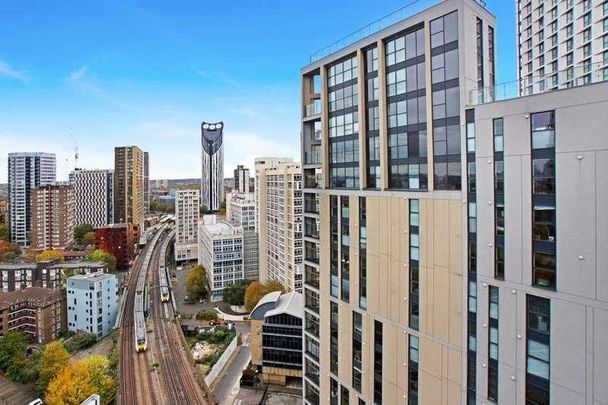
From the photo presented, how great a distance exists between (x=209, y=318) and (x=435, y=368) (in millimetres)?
37185

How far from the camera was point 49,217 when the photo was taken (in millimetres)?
71312

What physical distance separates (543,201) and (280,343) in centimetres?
2529

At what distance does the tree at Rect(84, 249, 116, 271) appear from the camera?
5914 cm

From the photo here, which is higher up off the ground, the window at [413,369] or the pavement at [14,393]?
the window at [413,369]

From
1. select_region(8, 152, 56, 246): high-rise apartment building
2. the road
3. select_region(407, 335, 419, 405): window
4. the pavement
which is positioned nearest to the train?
the pavement

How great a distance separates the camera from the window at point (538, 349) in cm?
995

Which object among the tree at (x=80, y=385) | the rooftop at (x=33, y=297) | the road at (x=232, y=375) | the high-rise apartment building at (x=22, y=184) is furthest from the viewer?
the high-rise apartment building at (x=22, y=184)

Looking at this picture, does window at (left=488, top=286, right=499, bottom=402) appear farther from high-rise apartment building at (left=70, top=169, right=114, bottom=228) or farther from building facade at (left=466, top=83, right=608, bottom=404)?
high-rise apartment building at (left=70, top=169, right=114, bottom=228)

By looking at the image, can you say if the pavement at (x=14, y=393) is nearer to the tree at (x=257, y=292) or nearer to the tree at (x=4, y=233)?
Answer: the tree at (x=257, y=292)

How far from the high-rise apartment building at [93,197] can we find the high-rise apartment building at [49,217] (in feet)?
35.6

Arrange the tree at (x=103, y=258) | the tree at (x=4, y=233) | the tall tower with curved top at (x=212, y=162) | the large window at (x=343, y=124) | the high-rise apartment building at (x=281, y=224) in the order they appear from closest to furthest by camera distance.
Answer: the large window at (x=343, y=124), the high-rise apartment building at (x=281, y=224), the tree at (x=103, y=258), the tree at (x=4, y=233), the tall tower with curved top at (x=212, y=162)

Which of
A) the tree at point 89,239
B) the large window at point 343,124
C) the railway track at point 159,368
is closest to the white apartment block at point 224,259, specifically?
the railway track at point 159,368

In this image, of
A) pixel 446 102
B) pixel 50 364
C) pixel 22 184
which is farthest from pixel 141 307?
pixel 22 184

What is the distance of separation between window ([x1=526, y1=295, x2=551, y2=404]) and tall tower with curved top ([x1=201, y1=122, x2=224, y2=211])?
409 ft
